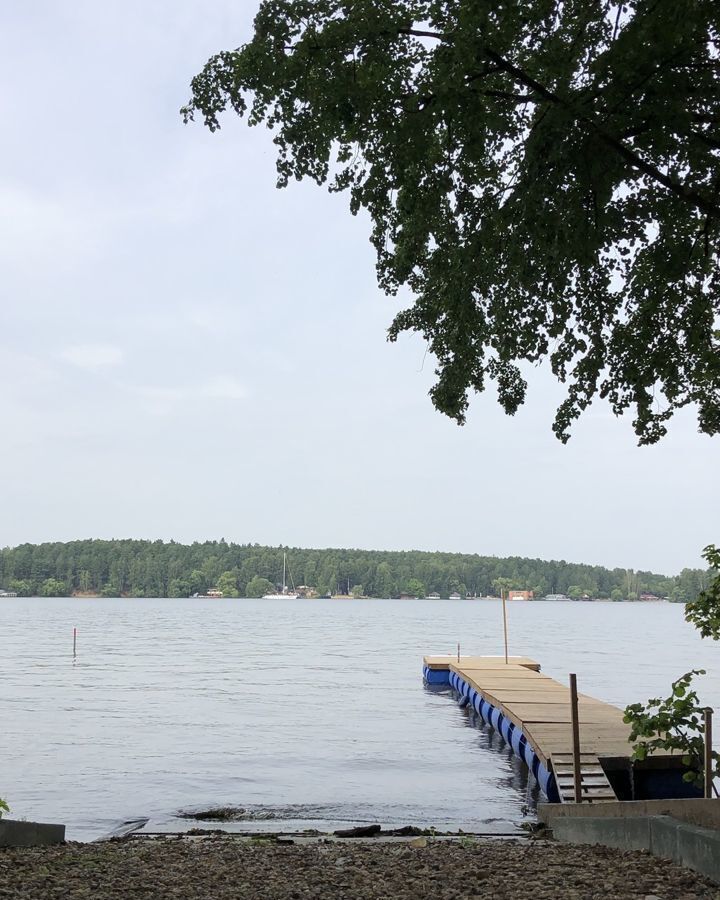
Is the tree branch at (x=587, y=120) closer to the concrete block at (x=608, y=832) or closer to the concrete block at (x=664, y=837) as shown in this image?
the concrete block at (x=664, y=837)

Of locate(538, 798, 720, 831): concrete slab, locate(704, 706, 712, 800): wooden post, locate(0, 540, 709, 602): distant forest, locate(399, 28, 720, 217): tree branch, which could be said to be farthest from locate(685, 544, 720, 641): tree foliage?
locate(0, 540, 709, 602): distant forest

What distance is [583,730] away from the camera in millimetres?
16828

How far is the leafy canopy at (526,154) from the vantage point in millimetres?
6082

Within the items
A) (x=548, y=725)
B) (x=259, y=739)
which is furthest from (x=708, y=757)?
(x=259, y=739)

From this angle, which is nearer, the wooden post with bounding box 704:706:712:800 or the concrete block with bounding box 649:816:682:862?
the concrete block with bounding box 649:816:682:862

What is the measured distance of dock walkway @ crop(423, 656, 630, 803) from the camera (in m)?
14.0

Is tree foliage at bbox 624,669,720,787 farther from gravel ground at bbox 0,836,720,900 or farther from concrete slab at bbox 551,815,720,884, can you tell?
gravel ground at bbox 0,836,720,900

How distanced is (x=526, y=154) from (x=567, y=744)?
479 inches

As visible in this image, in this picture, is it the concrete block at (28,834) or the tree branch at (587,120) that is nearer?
the tree branch at (587,120)

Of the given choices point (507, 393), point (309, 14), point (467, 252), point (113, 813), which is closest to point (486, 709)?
point (113, 813)

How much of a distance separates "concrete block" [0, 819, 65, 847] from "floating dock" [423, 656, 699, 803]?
6760 millimetres

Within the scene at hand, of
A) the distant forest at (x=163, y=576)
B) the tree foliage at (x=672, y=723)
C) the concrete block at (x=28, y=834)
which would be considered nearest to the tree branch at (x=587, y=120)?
the tree foliage at (x=672, y=723)

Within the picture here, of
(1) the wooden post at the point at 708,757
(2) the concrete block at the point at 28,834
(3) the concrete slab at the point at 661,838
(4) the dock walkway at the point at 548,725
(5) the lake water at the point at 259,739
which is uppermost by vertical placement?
(1) the wooden post at the point at 708,757

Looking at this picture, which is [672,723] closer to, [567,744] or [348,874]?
[348,874]
